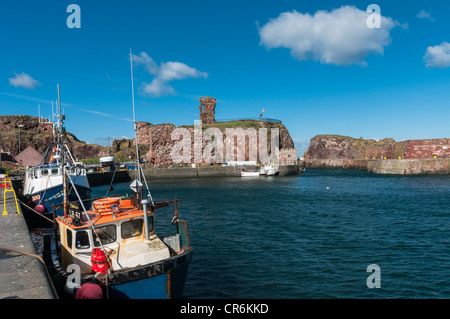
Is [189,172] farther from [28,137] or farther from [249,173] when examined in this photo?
[28,137]

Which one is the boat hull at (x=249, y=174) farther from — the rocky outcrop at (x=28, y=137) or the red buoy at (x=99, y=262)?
the red buoy at (x=99, y=262)

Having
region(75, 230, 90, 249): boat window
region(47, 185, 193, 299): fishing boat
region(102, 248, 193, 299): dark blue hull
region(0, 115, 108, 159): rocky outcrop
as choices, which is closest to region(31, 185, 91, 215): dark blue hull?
region(47, 185, 193, 299): fishing boat

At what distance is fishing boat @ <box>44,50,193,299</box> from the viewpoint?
31.7 feet

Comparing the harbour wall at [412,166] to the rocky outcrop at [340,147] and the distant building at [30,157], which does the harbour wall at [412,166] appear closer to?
the rocky outcrop at [340,147]

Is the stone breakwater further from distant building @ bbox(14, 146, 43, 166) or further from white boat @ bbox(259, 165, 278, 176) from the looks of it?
distant building @ bbox(14, 146, 43, 166)

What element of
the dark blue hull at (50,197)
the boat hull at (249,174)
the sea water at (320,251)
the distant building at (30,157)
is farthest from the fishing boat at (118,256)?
the distant building at (30,157)

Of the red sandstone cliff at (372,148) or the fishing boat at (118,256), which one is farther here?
the red sandstone cliff at (372,148)

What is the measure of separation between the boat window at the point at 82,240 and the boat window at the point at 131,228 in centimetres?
116

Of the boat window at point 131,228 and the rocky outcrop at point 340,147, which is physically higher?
the rocky outcrop at point 340,147

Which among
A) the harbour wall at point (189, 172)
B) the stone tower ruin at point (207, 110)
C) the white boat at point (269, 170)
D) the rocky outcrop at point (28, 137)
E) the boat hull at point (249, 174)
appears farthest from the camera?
the stone tower ruin at point (207, 110)

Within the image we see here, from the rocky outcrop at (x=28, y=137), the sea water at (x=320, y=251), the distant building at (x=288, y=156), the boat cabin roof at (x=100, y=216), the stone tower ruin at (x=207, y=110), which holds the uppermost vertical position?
the stone tower ruin at (x=207, y=110)

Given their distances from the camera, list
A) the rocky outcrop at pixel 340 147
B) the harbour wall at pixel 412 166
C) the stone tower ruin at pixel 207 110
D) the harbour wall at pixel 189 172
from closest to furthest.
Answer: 1. the harbour wall at pixel 412 166
2. the harbour wall at pixel 189 172
3. the rocky outcrop at pixel 340 147
4. the stone tower ruin at pixel 207 110

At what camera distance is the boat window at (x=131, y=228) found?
1111 cm
